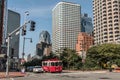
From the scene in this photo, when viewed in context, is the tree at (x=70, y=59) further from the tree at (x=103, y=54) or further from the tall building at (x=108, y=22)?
the tall building at (x=108, y=22)

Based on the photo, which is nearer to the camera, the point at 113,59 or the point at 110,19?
the point at 113,59

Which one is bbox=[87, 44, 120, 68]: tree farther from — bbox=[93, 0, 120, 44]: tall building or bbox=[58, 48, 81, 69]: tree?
bbox=[93, 0, 120, 44]: tall building

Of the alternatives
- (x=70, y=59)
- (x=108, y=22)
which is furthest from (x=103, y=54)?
(x=108, y=22)

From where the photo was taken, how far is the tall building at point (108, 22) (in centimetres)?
18098

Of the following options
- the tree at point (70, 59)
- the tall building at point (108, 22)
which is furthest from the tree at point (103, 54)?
the tall building at point (108, 22)

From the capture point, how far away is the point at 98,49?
106 meters

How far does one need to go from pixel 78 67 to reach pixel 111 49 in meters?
17.1

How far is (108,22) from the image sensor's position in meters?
186

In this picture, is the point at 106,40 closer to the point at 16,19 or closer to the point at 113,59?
the point at 16,19

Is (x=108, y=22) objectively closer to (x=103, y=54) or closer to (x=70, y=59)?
(x=103, y=54)

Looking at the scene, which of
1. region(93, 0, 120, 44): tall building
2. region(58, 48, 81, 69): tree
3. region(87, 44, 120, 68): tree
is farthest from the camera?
region(93, 0, 120, 44): tall building

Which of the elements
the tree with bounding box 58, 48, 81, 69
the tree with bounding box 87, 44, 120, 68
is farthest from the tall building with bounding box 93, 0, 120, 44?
the tree with bounding box 58, 48, 81, 69

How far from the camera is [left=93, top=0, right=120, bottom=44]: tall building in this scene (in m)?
181

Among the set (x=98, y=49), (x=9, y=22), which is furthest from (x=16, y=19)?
(x=98, y=49)
